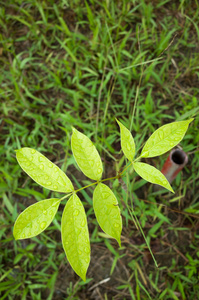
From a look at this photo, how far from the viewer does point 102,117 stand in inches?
66.6

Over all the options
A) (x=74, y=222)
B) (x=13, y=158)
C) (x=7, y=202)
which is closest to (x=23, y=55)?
(x=13, y=158)

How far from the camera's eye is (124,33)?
5.90ft

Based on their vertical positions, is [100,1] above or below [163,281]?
above

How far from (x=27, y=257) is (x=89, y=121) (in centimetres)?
117

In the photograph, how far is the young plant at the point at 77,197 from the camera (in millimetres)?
604

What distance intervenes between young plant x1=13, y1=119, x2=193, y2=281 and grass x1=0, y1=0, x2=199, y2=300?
1.62 ft

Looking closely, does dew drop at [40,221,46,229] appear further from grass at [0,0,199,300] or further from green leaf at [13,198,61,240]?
grass at [0,0,199,300]

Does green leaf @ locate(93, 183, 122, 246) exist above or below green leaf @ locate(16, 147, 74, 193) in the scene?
below

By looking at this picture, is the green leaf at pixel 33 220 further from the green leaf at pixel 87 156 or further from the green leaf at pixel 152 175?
the green leaf at pixel 152 175

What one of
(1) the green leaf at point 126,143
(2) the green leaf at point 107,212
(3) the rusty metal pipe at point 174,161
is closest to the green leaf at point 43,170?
(2) the green leaf at point 107,212

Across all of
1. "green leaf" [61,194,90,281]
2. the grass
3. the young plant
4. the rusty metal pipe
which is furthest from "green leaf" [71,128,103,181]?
the rusty metal pipe

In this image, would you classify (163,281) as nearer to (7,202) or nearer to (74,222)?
(74,222)

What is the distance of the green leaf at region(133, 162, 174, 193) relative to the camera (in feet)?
2.21

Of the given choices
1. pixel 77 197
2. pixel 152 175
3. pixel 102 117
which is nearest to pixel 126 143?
pixel 152 175
